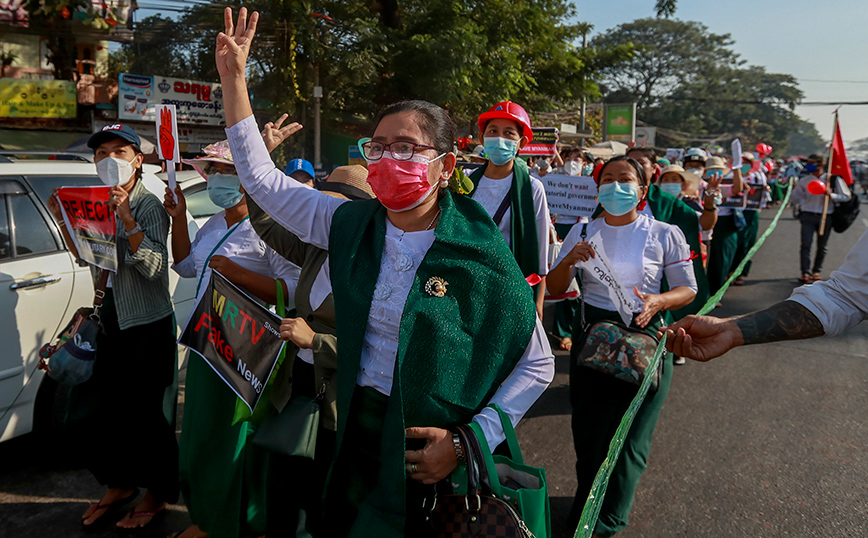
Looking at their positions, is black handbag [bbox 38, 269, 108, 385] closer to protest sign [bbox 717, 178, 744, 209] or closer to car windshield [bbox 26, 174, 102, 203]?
car windshield [bbox 26, 174, 102, 203]

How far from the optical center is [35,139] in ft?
45.4

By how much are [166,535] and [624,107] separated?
27193mm

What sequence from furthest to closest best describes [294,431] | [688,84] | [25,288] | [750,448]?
1. [688,84]
2. [750,448]
3. [25,288]
4. [294,431]

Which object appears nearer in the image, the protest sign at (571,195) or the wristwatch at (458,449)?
the wristwatch at (458,449)

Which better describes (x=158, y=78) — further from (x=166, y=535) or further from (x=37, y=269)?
(x=166, y=535)

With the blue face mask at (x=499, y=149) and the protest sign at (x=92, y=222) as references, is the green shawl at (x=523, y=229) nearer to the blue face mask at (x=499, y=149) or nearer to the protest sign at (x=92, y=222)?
the blue face mask at (x=499, y=149)

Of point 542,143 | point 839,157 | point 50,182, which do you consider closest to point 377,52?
point 542,143

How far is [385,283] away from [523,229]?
2307mm

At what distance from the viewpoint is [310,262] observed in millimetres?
2373

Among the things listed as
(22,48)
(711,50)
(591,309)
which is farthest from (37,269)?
(711,50)

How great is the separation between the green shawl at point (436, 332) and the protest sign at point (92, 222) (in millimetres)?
1787

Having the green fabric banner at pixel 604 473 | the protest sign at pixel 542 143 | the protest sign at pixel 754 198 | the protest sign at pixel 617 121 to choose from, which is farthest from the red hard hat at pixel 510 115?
the protest sign at pixel 617 121

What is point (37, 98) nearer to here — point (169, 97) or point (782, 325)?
point (169, 97)

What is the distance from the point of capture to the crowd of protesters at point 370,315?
1.72 metres
